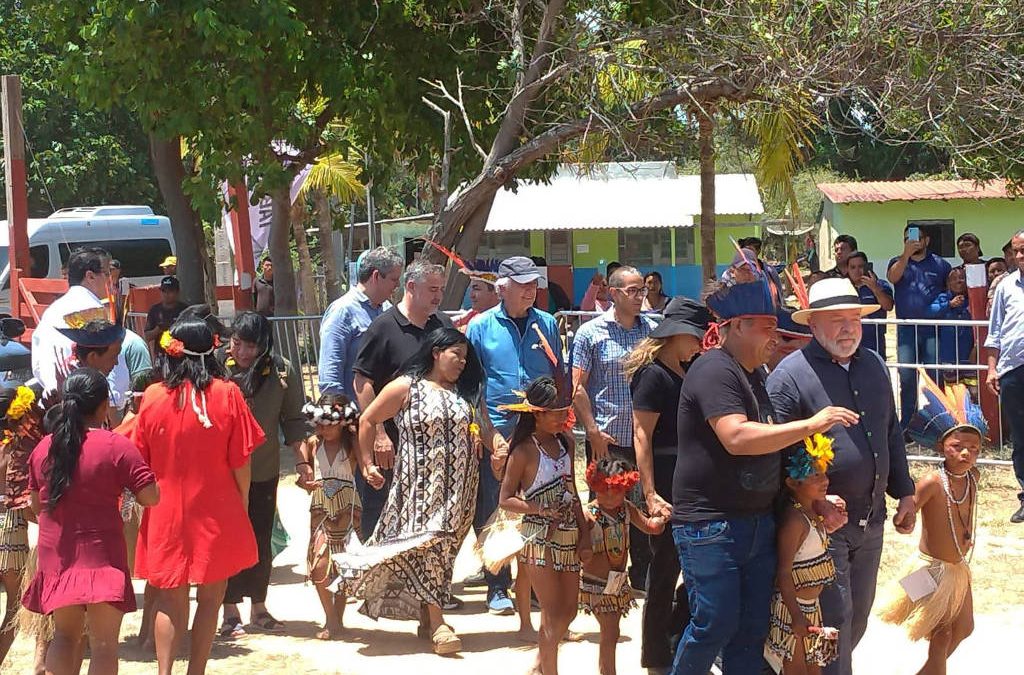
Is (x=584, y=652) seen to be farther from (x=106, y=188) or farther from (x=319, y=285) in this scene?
(x=319, y=285)

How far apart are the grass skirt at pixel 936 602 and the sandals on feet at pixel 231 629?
3.55 metres

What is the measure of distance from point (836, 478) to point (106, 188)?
2826 centimetres

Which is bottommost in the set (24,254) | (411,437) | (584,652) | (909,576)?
(584,652)

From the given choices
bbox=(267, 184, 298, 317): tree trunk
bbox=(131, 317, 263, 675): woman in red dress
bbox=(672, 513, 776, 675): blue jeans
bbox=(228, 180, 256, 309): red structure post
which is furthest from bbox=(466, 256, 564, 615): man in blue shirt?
bbox=(228, 180, 256, 309): red structure post

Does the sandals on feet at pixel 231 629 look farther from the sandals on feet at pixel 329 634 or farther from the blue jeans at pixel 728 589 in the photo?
the blue jeans at pixel 728 589

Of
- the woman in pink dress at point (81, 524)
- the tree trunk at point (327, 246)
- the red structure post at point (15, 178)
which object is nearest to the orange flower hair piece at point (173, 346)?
the woman in pink dress at point (81, 524)

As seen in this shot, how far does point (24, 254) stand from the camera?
577 inches

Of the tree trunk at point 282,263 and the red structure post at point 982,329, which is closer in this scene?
the red structure post at point 982,329

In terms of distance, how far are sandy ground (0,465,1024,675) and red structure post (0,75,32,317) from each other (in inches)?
→ 322

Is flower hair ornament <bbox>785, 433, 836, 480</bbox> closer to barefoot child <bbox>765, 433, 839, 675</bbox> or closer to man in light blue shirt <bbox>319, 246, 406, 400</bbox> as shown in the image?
barefoot child <bbox>765, 433, 839, 675</bbox>

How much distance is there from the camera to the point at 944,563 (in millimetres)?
5559

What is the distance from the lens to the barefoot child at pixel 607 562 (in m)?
5.86

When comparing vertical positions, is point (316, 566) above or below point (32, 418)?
below

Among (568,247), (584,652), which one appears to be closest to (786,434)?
(584,652)
